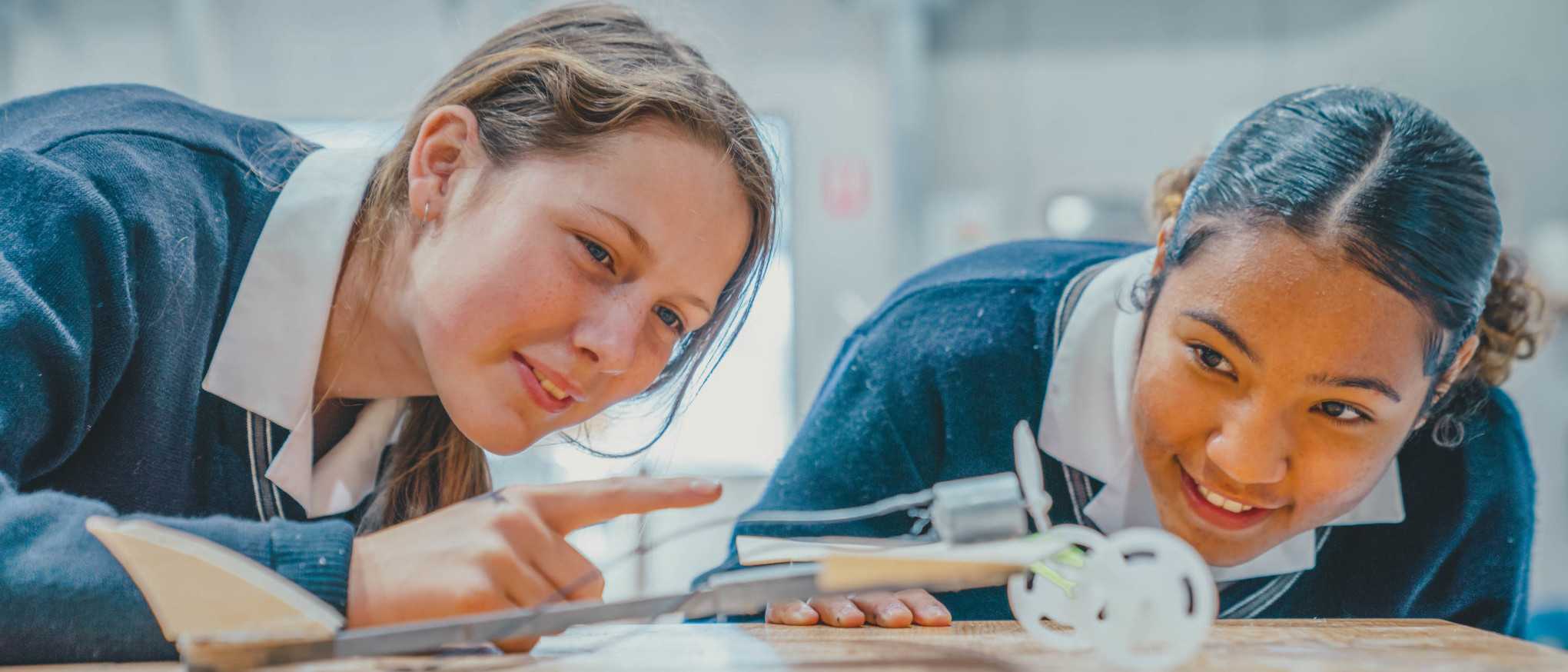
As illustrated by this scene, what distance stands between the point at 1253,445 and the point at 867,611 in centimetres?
→ 32

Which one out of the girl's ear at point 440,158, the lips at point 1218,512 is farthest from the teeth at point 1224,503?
the girl's ear at point 440,158

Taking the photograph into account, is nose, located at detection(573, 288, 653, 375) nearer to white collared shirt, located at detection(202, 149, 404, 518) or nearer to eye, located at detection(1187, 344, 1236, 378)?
white collared shirt, located at detection(202, 149, 404, 518)

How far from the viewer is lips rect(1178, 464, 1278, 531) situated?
0.94 meters

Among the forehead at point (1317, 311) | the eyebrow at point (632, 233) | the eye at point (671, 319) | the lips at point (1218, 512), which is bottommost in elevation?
the lips at point (1218, 512)

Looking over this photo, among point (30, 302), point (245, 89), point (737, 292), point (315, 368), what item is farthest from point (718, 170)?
point (245, 89)

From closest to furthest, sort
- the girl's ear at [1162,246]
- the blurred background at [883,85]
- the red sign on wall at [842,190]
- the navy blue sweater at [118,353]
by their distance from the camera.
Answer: the navy blue sweater at [118,353] < the girl's ear at [1162,246] < the blurred background at [883,85] < the red sign on wall at [842,190]

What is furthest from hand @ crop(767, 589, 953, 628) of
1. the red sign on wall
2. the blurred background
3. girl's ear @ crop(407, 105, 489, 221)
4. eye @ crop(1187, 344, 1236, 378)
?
the red sign on wall

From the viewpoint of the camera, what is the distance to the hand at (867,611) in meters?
0.76

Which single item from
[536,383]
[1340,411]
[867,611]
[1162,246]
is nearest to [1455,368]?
[1340,411]

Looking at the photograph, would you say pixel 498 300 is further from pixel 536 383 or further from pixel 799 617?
pixel 799 617

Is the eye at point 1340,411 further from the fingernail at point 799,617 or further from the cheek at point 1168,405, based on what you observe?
the fingernail at point 799,617

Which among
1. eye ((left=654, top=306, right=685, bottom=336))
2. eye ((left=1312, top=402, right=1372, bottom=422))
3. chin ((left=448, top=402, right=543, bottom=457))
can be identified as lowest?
chin ((left=448, top=402, right=543, bottom=457))

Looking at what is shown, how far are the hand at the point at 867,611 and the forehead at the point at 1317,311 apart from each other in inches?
12.5

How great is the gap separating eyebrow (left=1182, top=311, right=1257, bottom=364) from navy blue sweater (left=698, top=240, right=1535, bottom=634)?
0.22 meters
